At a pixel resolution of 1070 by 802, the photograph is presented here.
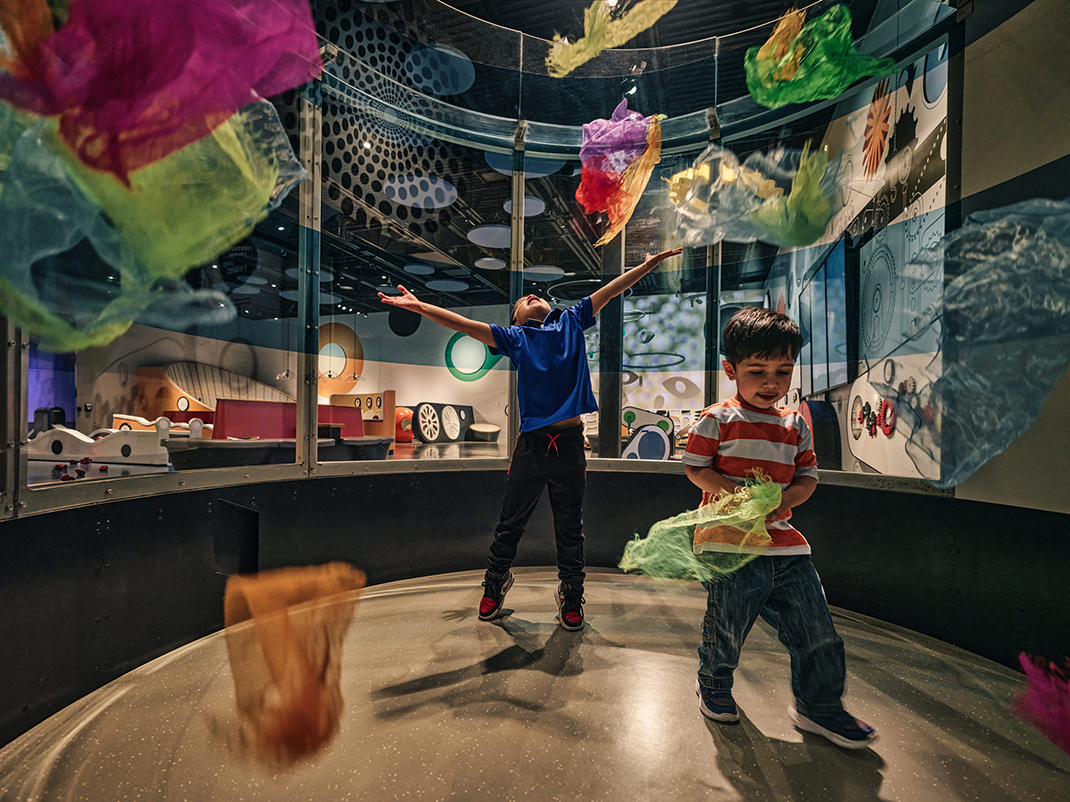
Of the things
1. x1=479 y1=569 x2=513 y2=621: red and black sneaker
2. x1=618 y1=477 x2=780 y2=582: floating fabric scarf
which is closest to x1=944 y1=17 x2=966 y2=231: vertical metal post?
x1=618 y1=477 x2=780 y2=582: floating fabric scarf

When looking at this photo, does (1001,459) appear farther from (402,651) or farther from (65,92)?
(65,92)

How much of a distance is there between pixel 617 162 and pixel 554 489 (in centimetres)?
248

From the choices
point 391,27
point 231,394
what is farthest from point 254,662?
point 391,27

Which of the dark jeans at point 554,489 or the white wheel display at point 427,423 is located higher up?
the white wheel display at point 427,423

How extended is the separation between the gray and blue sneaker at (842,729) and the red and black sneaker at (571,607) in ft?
3.38

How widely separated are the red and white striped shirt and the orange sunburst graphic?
2001 millimetres

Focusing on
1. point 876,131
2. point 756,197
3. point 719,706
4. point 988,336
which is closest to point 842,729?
point 719,706

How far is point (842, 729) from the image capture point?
1.55 metres

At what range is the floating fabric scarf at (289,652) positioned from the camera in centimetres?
158

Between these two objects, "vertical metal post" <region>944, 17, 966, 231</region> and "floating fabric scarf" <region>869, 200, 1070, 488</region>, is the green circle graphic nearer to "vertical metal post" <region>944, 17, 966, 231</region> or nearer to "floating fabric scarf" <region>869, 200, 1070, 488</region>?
"floating fabric scarf" <region>869, 200, 1070, 488</region>

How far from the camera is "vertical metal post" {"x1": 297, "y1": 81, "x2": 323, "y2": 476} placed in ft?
9.27

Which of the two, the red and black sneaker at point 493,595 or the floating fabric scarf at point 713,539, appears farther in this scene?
the red and black sneaker at point 493,595

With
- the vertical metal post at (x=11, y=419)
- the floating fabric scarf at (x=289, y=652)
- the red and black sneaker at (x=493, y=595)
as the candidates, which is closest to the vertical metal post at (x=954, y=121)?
the red and black sneaker at (x=493, y=595)

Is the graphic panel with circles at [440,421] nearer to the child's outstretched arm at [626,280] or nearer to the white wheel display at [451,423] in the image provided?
the white wheel display at [451,423]
